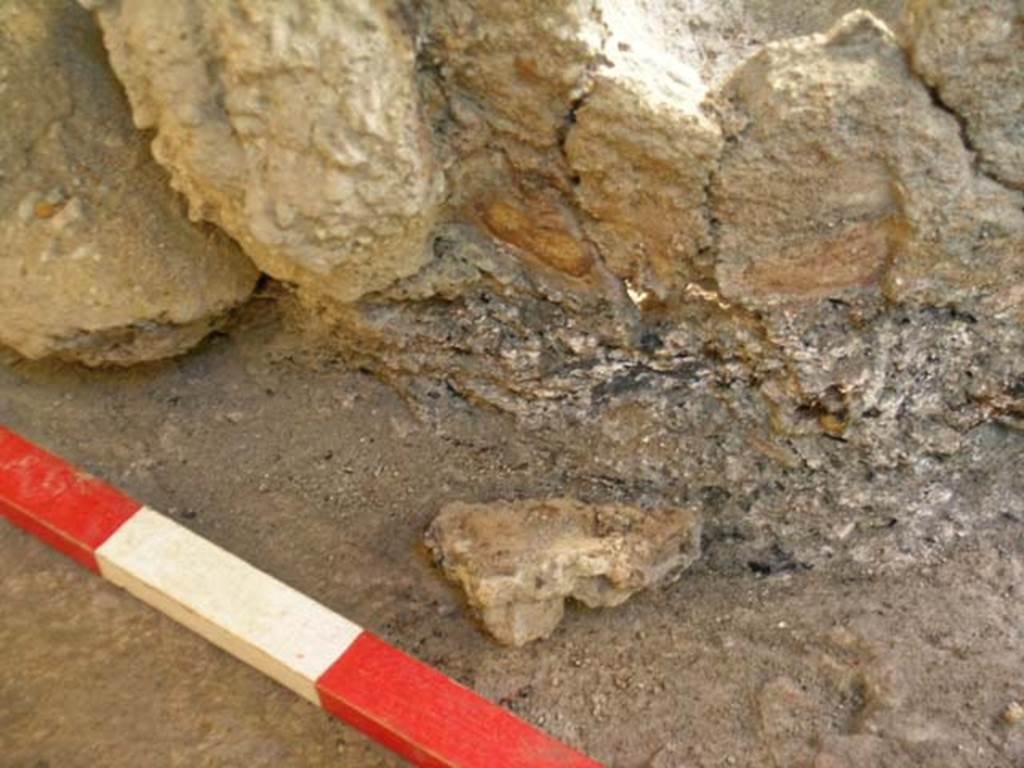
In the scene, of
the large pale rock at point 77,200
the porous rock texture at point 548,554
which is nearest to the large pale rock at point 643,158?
the porous rock texture at point 548,554

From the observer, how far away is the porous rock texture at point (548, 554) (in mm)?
1401

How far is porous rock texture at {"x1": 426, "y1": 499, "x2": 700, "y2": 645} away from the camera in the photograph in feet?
4.60

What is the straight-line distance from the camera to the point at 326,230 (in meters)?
1.26

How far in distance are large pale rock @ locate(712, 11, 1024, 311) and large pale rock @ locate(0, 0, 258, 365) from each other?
28.2 inches

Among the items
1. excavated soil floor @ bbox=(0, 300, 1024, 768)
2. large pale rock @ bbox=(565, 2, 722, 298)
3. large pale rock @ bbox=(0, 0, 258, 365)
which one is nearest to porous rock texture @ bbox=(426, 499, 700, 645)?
excavated soil floor @ bbox=(0, 300, 1024, 768)

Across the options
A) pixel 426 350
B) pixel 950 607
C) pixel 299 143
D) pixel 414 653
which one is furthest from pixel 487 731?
pixel 299 143

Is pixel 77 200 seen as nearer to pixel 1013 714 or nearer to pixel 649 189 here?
pixel 649 189

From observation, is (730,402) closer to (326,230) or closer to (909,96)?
(909,96)

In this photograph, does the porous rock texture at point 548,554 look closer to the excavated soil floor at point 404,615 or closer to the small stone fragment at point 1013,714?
the excavated soil floor at point 404,615

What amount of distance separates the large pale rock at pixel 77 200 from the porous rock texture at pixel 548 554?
1.66ft

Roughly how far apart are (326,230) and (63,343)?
0.52 m

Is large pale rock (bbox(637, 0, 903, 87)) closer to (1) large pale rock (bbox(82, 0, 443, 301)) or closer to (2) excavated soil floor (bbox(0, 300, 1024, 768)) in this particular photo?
(1) large pale rock (bbox(82, 0, 443, 301))

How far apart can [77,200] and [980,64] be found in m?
1.10

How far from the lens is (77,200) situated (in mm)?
1444
